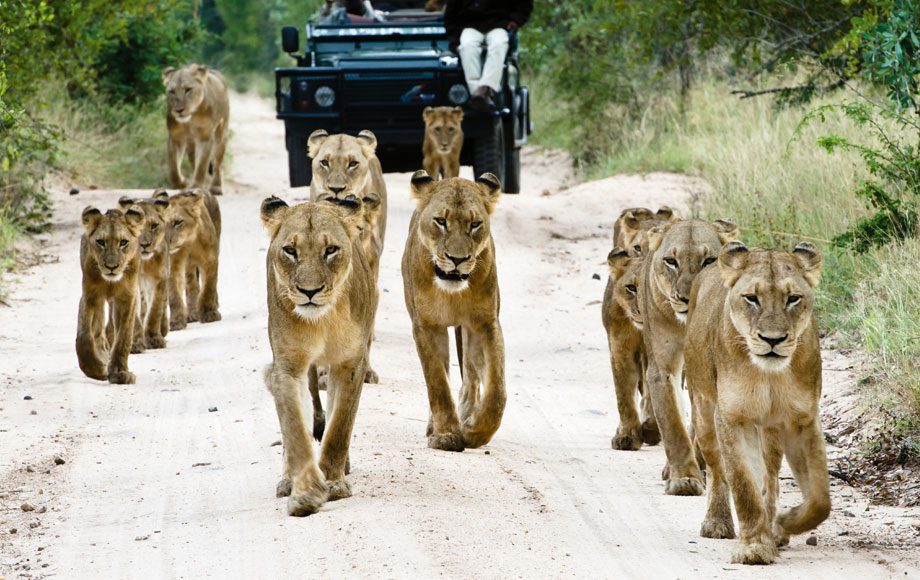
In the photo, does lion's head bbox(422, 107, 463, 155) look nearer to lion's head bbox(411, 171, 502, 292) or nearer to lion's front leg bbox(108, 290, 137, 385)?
lion's front leg bbox(108, 290, 137, 385)

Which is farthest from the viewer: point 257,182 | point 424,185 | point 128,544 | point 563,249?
point 257,182

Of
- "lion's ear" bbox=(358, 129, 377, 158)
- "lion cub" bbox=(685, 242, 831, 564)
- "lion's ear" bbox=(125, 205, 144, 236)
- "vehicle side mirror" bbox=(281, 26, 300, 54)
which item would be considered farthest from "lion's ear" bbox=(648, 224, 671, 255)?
"vehicle side mirror" bbox=(281, 26, 300, 54)

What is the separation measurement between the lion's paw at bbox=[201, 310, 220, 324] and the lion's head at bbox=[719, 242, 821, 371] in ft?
19.5

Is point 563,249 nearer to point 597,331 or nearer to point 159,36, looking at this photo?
point 597,331

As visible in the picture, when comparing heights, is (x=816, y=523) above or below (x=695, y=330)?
below

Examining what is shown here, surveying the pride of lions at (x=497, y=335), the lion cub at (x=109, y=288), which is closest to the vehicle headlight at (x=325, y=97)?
the pride of lions at (x=497, y=335)

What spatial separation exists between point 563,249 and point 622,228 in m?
5.31

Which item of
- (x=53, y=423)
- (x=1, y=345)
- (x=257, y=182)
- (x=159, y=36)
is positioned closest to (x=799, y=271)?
(x=53, y=423)

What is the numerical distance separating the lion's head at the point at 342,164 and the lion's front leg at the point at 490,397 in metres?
2.69

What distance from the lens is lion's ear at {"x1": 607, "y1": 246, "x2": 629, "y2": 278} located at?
6.70m

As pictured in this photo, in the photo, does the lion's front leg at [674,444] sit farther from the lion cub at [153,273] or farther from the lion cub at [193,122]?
the lion cub at [193,122]

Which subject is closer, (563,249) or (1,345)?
(1,345)

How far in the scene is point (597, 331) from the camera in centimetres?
991

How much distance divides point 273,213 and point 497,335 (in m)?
1.35
